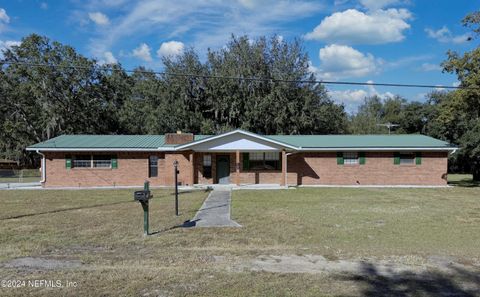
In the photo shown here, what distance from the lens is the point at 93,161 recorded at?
22.8 metres

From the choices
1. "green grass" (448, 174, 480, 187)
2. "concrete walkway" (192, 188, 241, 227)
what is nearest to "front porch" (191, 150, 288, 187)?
"concrete walkway" (192, 188, 241, 227)

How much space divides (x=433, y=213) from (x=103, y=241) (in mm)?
9691

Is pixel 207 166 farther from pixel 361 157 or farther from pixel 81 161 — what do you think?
pixel 361 157

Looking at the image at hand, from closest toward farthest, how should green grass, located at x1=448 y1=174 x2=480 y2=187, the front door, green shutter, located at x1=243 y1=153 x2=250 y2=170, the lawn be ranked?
the lawn → green shutter, located at x1=243 y1=153 x2=250 y2=170 → the front door → green grass, located at x1=448 y1=174 x2=480 y2=187

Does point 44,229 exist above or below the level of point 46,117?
below

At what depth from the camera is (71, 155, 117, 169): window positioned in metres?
22.7

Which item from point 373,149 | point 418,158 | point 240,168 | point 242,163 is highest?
point 373,149

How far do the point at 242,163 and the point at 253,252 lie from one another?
16.4m

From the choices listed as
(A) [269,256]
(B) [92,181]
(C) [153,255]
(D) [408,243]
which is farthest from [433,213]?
(B) [92,181]

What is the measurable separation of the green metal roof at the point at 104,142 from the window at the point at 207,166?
2696 millimetres

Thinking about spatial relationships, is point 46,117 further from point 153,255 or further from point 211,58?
point 153,255

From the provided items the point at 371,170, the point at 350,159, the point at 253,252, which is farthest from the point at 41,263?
the point at 371,170

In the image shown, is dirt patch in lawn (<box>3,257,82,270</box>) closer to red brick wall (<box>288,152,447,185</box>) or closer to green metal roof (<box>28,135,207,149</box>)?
green metal roof (<box>28,135,207,149</box>)

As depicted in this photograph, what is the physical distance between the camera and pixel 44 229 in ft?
30.2
